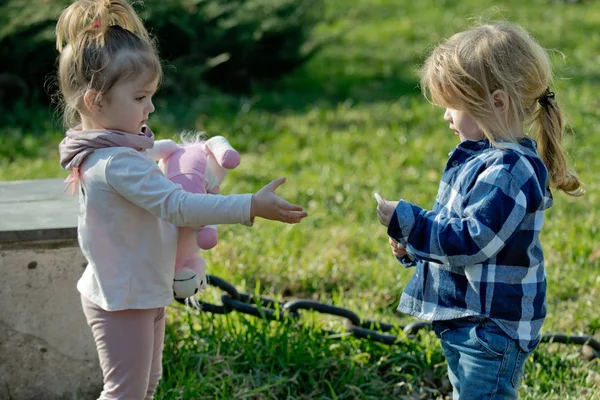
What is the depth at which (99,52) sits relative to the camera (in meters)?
2.60

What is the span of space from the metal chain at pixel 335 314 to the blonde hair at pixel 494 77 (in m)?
1.22

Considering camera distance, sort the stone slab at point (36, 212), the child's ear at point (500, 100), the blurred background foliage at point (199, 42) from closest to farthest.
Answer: the child's ear at point (500, 100) < the stone slab at point (36, 212) < the blurred background foliage at point (199, 42)

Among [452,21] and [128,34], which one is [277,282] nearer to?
[128,34]

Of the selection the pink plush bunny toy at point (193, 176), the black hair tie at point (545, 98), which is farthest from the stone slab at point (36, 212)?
the black hair tie at point (545, 98)

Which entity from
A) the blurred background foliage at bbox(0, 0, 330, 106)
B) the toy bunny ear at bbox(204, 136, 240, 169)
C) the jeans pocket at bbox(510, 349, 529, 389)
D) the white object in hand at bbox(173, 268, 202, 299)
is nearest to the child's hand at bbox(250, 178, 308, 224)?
the toy bunny ear at bbox(204, 136, 240, 169)

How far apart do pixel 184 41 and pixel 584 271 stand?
15.1 feet

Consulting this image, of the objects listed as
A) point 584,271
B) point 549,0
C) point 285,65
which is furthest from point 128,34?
point 549,0

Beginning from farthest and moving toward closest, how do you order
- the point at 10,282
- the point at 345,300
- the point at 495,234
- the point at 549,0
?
the point at 549,0
the point at 345,300
the point at 10,282
the point at 495,234

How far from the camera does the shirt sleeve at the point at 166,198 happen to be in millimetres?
2529

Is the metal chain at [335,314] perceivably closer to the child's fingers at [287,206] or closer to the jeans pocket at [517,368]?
the jeans pocket at [517,368]

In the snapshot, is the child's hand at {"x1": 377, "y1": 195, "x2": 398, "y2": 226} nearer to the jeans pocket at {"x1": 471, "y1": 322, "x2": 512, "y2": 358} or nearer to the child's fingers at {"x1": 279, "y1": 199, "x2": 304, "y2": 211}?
the child's fingers at {"x1": 279, "y1": 199, "x2": 304, "y2": 211}

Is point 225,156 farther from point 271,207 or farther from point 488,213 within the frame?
point 488,213

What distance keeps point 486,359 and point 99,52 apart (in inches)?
56.3

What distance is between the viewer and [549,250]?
4785 mm
